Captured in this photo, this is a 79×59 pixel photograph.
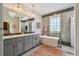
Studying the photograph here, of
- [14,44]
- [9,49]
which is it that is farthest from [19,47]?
[9,49]

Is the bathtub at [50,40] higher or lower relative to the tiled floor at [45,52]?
higher

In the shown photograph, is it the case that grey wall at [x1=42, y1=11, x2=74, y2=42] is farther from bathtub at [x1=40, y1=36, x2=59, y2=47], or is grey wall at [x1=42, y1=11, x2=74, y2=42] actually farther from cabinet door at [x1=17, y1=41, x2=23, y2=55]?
cabinet door at [x1=17, y1=41, x2=23, y2=55]

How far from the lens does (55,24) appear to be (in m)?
5.53

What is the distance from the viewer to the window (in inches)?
211

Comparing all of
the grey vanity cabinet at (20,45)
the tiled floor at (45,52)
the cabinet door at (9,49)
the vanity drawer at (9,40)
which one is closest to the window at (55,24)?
the tiled floor at (45,52)

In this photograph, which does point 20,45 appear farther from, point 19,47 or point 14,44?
point 14,44

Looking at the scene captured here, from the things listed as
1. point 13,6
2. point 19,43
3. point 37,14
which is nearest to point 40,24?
point 37,14

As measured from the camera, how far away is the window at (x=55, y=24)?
5.35m

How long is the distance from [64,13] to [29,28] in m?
2.18

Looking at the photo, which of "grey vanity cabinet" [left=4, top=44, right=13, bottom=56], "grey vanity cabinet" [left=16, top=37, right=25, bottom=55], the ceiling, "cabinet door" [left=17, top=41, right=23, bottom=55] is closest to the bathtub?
the ceiling

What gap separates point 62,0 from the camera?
57.3 inches

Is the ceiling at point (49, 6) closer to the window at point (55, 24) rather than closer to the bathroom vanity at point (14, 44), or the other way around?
the window at point (55, 24)

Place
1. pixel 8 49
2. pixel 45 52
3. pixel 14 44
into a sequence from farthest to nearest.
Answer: pixel 45 52 → pixel 14 44 → pixel 8 49

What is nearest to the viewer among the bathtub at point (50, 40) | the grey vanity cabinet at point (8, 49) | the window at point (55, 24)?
the grey vanity cabinet at point (8, 49)
